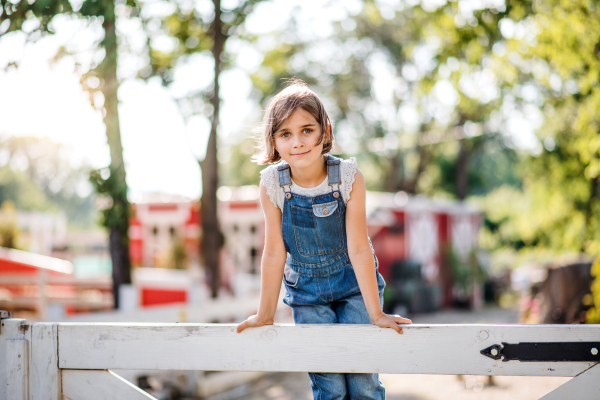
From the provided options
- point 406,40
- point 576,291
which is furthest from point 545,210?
point 406,40

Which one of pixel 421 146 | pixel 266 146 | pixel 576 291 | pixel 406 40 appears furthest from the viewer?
pixel 421 146

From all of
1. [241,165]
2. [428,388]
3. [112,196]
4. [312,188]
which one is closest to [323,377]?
[312,188]

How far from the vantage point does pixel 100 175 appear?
556 centimetres

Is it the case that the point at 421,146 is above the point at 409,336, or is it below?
above

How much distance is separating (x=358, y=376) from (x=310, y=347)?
0.38 meters

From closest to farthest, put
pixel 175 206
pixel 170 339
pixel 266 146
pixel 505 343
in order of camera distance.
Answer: pixel 505 343, pixel 170 339, pixel 266 146, pixel 175 206

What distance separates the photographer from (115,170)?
5508 millimetres

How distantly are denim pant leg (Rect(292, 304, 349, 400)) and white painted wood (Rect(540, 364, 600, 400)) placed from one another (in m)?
0.81

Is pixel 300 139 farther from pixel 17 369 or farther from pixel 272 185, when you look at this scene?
pixel 17 369

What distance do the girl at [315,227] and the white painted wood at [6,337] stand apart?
0.93 metres

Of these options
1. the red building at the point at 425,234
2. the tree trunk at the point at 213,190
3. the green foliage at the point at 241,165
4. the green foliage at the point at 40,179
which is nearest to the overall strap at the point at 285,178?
the tree trunk at the point at 213,190

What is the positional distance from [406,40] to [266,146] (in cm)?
2054

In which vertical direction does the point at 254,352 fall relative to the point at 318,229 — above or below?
below

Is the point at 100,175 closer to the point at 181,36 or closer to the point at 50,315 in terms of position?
the point at 50,315
